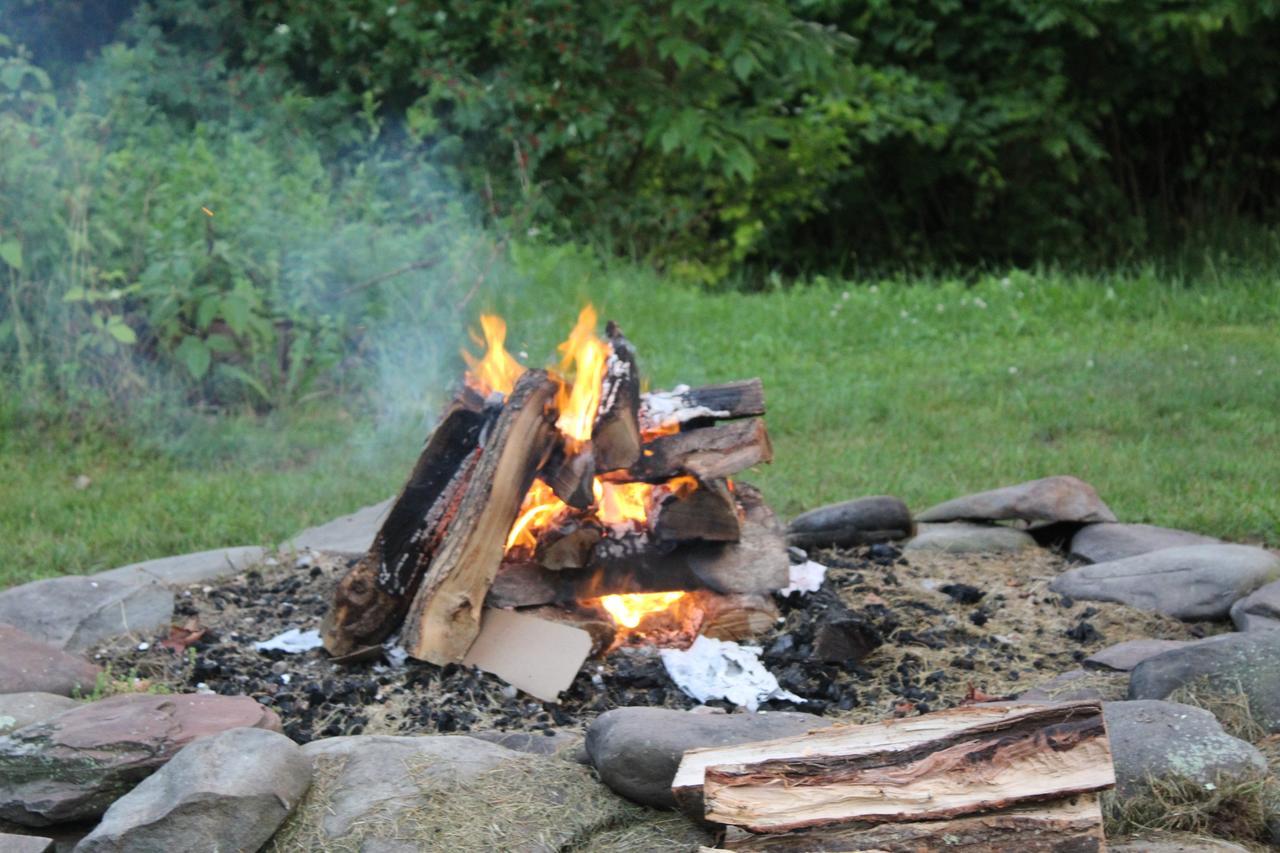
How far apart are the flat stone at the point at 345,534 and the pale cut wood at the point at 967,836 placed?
8.37ft

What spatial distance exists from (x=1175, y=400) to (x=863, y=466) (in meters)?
1.69

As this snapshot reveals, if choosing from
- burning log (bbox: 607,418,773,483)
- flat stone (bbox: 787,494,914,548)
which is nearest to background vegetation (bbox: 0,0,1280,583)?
flat stone (bbox: 787,494,914,548)

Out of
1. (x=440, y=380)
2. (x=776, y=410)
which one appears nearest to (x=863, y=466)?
(x=776, y=410)

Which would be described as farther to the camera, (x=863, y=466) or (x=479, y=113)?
(x=479, y=113)

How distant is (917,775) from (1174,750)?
2.18ft

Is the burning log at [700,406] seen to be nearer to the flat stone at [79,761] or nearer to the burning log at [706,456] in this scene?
the burning log at [706,456]

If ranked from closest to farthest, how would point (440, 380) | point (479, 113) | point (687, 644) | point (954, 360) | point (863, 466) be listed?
point (687, 644) < point (863, 466) < point (440, 380) < point (954, 360) < point (479, 113)

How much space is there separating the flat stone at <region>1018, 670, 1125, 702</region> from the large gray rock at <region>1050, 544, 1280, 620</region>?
0.69m

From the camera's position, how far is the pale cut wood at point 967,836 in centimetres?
271

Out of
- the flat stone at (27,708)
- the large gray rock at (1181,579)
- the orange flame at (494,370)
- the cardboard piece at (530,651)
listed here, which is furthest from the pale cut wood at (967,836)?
the orange flame at (494,370)

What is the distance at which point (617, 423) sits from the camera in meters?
4.05

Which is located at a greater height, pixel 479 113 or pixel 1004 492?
pixel 479 113

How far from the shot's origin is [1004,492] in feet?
17.3

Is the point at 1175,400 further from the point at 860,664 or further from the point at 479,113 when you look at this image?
the point at 479,113
